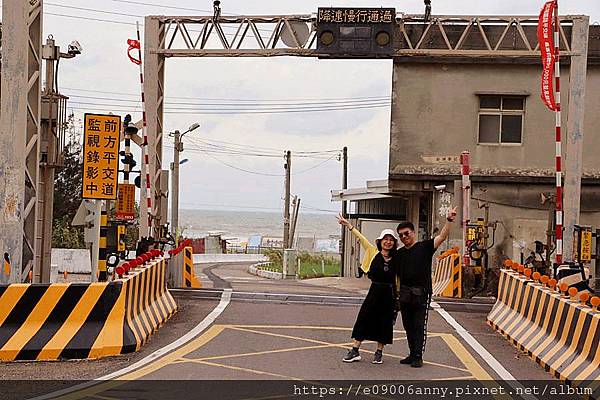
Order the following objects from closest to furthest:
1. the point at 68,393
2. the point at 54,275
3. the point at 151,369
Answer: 1. the point at 68,393
2. the point at 151,369
3. the point at 54,275

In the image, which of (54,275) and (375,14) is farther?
(54,275)

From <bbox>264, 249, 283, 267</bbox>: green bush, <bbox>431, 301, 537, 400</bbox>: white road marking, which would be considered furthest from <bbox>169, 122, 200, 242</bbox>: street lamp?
<bbox>431, 301, 537, 400</bbox>: white road marking

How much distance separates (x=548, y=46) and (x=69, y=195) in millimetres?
32003

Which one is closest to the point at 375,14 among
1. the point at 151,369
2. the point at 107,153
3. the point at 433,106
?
the point at 433,106

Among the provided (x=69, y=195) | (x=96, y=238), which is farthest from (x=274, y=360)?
(x=69, y=195)

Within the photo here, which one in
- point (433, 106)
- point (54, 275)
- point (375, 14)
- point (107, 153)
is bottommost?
point (54, 275)

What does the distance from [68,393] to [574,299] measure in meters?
5.85

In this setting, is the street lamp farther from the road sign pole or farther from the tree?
the road sign pole

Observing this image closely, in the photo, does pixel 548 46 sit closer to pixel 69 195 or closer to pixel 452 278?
pixel 452 278

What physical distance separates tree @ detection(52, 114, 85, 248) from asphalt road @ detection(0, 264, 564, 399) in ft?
96.1

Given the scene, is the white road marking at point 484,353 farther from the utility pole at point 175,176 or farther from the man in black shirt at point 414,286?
the utility pole at point 175,176

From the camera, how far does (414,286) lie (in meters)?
11.0

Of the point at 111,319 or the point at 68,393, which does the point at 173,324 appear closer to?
the point at 111,319

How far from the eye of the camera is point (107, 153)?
1466 centimetres
